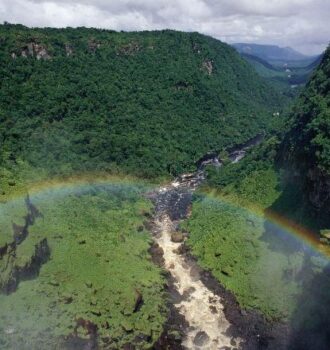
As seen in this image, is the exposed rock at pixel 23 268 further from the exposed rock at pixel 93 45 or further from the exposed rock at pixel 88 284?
the exposed rock at pixel 93 45

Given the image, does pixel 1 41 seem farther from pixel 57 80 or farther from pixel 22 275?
pixel 22 275

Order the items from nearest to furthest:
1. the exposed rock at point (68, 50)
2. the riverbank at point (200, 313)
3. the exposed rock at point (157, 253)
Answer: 1. the riverbank at point (200, 313)
2. the exposed rock at point (157, 253)
3. the exposed rock at point (68, 50)

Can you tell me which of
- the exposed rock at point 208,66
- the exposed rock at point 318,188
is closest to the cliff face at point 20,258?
the exposed rock at point 318,188

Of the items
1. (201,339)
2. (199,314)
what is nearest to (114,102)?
(199,314)

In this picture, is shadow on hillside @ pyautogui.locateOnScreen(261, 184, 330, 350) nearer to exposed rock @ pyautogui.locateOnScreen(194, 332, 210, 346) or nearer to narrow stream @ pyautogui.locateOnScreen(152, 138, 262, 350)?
narrow stream @ pyautogui.locateOnScreen(152, 138, 262, 350)

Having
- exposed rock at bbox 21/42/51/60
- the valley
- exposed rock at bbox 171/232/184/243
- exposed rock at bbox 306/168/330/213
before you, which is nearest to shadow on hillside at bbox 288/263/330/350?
the valley

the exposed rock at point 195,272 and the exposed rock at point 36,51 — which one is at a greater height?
the exposed rock at point 36,51

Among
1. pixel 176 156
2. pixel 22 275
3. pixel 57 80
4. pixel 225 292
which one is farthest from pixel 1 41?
pixel 225 292
